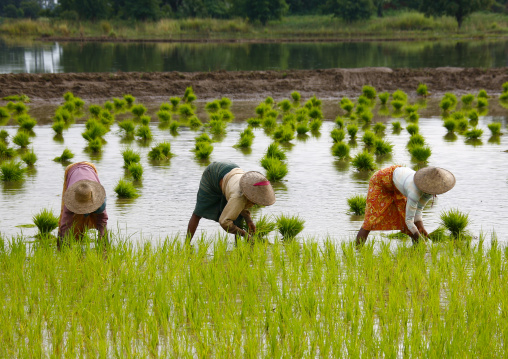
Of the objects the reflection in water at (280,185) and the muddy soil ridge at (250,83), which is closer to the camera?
the reflection in water at (280,185)

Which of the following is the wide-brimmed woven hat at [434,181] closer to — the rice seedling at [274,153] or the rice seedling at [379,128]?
the rice seedling at [274,153]

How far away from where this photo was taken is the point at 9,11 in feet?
212

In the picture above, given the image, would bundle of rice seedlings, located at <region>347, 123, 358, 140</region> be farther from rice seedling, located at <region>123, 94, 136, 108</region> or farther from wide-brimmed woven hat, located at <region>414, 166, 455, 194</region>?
wide-brimmed woven hat, located at <region>414, 166, 455, 194</region>

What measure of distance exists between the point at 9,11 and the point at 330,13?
34.0 m

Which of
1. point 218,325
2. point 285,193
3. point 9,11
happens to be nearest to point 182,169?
point 285,193

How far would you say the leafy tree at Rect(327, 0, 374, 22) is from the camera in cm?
4475

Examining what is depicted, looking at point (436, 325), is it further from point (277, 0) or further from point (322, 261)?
point (277, 0)

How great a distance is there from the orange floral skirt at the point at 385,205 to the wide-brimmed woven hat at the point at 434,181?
540 mm

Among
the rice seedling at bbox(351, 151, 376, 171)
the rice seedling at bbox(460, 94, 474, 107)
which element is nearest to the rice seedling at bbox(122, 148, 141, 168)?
the rice seedling at bbox(351, 151, 376, 171)

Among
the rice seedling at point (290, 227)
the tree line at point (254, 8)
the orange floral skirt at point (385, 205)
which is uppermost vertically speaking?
the tree line at point (254, 8)

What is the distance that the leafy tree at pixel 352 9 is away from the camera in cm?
4475

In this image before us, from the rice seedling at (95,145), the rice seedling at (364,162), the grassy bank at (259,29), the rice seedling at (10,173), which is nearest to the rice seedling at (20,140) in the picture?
the rice seedling at (95,145)

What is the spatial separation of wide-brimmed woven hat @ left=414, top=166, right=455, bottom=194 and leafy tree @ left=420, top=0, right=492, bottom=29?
1565 inches

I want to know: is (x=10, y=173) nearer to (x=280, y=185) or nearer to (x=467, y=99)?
(x=280, y=185)
